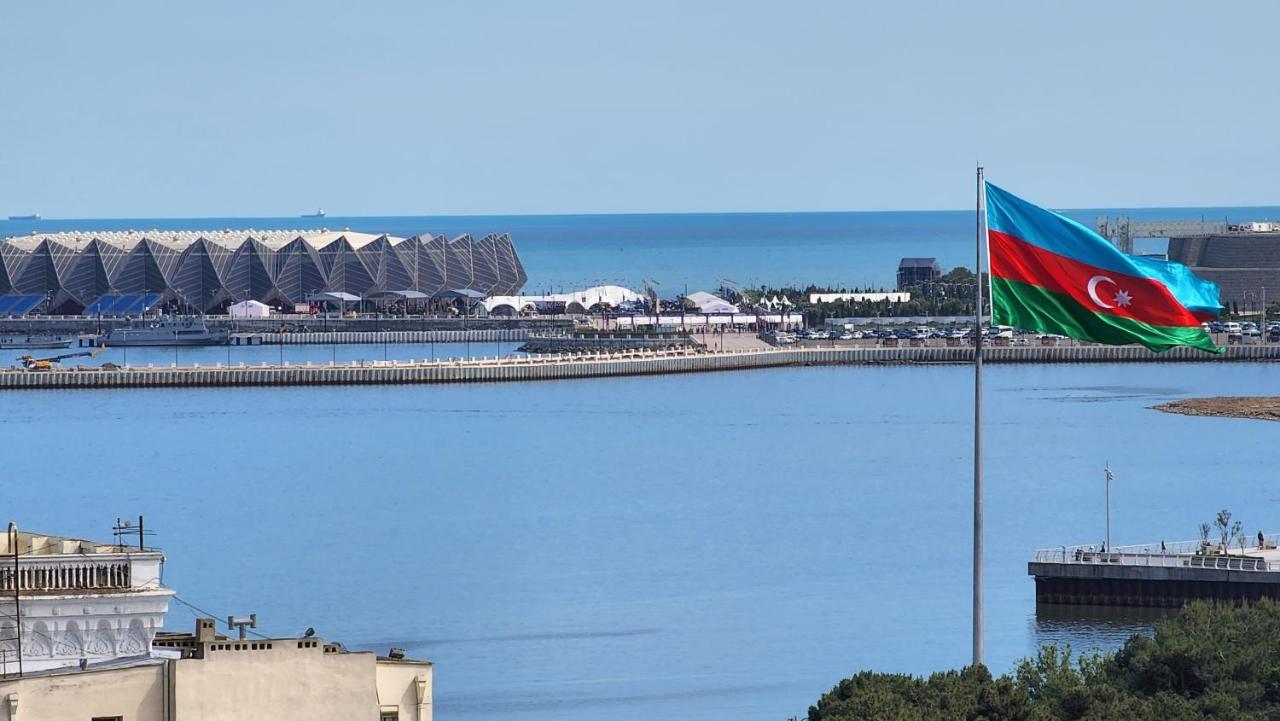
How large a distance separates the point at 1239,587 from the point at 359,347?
91.5 metres

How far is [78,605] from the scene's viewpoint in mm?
21891

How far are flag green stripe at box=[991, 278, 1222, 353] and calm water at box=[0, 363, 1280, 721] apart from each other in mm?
16321

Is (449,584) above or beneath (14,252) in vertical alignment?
beneath

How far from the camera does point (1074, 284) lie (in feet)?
61.4

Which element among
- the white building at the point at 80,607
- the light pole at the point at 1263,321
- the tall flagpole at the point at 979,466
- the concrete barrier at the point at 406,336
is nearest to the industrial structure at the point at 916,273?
the light pole at the point at 1263,321

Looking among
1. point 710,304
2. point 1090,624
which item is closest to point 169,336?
point 710,304

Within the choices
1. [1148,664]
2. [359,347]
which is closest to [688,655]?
[1148,664]

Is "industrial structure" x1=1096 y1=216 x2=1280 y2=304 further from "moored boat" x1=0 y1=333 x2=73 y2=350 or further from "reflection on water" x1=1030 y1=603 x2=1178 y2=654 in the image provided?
"reflection on water" x1=1030 y1=603 x2=1178 y2=654

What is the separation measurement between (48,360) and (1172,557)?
248 feet

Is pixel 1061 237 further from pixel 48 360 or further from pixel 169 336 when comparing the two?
pixel 169 336

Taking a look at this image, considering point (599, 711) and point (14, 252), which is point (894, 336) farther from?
point (599, 711)

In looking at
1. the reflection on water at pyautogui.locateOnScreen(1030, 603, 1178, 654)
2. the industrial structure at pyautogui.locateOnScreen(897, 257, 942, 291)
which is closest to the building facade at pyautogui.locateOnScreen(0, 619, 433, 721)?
the reflection on water at pyautogui.locateOnScreen(1030, 603, 1178, 654)

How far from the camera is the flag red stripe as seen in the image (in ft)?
61.4

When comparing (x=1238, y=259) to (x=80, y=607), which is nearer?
(x=80, y=607)
